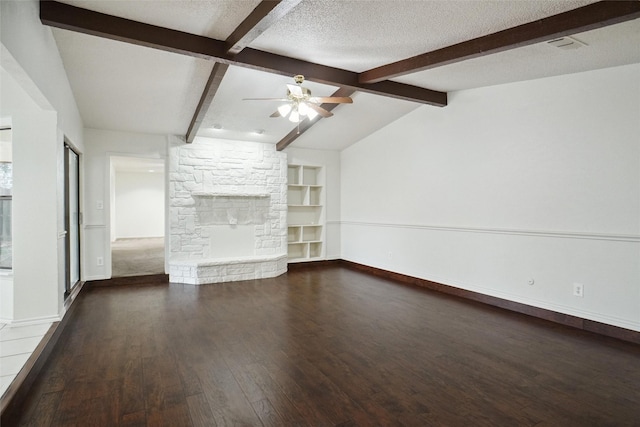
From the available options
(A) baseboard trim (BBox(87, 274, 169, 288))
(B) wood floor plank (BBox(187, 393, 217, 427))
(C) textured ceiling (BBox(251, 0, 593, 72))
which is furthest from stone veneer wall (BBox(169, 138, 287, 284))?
(B) wood floor plank (BBox(187, 393, 217, 427))

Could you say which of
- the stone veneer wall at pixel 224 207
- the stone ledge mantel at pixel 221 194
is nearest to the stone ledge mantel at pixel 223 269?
the stone veneer wall at pixel 224 207

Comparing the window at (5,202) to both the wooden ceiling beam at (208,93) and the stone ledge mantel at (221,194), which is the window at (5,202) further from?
the stone ledge mantel at (221,194)

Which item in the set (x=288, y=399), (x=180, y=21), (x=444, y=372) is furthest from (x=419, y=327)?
(x=180, y=21)

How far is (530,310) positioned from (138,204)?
38.8ft

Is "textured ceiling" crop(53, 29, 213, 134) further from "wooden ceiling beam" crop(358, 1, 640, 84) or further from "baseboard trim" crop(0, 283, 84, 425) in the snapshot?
"baseboard trim" crop(0, 283, 84, 425)

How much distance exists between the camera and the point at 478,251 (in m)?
4.58

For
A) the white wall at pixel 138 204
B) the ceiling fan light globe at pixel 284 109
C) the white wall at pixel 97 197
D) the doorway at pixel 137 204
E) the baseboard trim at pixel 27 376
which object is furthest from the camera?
the white wall at pixel 138 204

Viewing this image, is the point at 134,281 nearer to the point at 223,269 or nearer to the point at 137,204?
the point at 223,269

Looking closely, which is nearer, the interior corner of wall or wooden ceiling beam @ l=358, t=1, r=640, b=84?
wooden ceiling beam @ l=358, t=1, r=640, b=84

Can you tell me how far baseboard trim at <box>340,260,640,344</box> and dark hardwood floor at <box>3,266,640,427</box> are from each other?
118 mm

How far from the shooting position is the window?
3.47 metres

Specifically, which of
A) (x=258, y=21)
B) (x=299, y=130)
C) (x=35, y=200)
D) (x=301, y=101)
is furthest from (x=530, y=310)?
(x=35, y=200)

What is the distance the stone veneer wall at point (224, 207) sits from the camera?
575 cm

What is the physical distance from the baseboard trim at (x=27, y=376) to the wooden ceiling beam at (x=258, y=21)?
2.87 m
